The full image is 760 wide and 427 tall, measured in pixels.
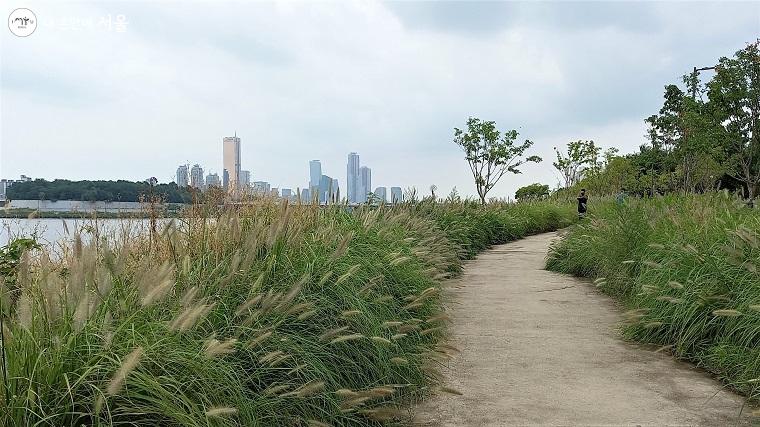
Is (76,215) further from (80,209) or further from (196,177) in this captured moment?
(196,177)

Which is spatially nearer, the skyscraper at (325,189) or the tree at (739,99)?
the skyscraper at (325,189)

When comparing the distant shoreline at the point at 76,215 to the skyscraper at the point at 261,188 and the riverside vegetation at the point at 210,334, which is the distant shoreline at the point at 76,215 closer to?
the riverside vegetation at the point at 210,334

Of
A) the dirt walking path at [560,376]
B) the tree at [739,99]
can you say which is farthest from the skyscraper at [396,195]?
the tree at [739,99]

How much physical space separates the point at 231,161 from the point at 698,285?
4.59 m

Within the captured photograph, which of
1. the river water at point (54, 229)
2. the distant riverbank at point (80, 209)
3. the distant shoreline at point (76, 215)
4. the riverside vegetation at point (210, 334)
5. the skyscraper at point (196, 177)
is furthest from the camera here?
the skyscraper at point (196, 177)

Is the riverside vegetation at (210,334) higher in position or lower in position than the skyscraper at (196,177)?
lower

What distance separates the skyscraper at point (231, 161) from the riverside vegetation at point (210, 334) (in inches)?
54.1

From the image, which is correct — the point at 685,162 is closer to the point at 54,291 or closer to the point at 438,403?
the point at 438,403

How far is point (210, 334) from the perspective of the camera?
8.77 ft

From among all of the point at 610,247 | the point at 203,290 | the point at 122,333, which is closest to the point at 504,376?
the point at 203,290

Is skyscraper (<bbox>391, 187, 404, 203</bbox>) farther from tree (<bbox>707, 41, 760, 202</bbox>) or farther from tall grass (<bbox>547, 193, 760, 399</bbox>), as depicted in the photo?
tree (<bbox>707, 41, 760, 202</bbox>)

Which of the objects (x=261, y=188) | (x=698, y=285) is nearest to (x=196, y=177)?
(x=261, y=188)

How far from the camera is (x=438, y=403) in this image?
358cm

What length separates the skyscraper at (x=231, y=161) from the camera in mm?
6176
